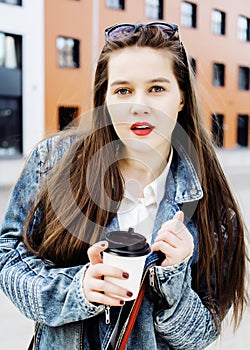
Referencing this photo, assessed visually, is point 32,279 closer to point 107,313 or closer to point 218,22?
point 107,313

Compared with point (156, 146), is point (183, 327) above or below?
below

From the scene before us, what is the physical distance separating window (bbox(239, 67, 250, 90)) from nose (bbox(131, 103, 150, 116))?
47.3 ft

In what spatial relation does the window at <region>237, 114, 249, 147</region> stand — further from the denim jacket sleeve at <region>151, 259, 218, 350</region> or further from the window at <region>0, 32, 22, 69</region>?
the denim jacket sleeve at <region>151, 259, 218, 350</region>

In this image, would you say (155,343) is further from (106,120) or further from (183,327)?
(106,120)

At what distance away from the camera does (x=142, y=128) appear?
0.68 meters

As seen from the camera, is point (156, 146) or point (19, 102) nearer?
point (156, 146)

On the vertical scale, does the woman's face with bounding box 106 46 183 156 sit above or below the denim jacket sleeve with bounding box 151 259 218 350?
above

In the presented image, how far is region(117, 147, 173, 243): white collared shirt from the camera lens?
0.73 m

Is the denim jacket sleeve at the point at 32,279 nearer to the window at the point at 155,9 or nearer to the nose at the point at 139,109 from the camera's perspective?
the nose at the point at 139,109

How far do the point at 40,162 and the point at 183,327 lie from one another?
33 cm

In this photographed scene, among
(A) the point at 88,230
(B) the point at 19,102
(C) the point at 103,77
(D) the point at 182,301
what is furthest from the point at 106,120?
(B) the point at 19,102

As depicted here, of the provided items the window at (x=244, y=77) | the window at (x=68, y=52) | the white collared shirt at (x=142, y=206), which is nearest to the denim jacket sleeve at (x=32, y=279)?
the white collared shirt at (x=142, y=206)

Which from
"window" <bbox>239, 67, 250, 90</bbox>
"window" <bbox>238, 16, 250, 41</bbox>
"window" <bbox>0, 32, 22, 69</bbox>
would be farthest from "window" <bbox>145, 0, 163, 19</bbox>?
"window" <bbox>239, 67, 250, 90</bbox>

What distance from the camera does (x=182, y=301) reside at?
0.69 meters
